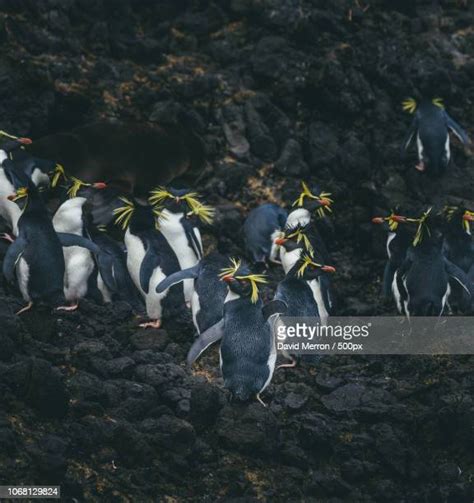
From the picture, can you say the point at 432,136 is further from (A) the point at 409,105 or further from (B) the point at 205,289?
(B) the point at 205,289

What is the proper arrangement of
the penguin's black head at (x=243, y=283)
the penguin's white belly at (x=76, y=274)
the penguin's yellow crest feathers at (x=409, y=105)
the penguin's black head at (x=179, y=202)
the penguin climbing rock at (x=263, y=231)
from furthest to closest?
the penguin's yellow crest feathers at (x=409, y=105) → the penguin climbing rock at (x=263, y=231) → the penguin's black head at (x=179, y=202) → the penguin's white belly at (x=76, y=274) → the penguin's black head at (x=243, y=283)

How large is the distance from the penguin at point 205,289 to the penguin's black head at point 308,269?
556 millimetres

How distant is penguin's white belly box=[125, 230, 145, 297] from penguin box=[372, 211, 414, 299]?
2016 mm

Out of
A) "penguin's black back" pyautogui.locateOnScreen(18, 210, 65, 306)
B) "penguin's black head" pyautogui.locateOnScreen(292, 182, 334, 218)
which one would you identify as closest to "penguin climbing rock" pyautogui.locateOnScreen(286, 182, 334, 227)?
"penguin's black head" pyautogui.locateOnScreen(292, 182, 334, 218)

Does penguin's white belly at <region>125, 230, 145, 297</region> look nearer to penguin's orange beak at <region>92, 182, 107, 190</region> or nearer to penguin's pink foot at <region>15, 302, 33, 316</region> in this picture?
penguin's orange beak at <region>92, 182, 107, 190</region>

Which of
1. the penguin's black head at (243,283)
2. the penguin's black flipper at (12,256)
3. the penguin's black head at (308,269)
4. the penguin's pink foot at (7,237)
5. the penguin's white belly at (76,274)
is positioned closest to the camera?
the penguin's black head at (243,283)

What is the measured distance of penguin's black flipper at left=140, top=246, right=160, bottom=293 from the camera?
42.6 ft

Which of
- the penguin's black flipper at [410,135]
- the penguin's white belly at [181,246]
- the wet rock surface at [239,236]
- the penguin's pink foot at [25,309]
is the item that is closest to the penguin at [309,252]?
the wet rock surface at [239,236]

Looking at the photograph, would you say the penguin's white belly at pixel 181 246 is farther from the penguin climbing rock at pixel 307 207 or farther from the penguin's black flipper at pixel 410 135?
the penguin's black flipper at pixel 410 135

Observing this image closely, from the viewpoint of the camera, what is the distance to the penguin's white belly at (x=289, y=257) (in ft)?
44.1

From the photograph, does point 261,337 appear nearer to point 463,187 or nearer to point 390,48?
point 463,187

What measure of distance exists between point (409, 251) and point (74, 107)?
11.9 feet

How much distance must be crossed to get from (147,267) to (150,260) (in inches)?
Result: 2.5

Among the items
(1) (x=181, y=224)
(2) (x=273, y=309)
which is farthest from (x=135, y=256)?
(2) (x=273, y=309)
